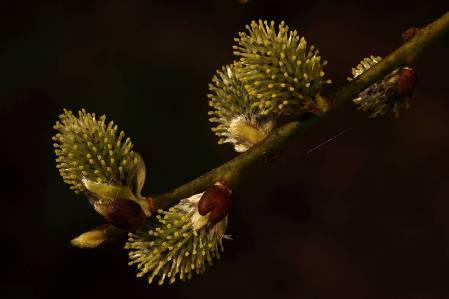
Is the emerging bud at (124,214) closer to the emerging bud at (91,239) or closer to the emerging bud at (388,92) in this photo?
the emerging bud at (91,239)

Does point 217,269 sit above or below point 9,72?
below

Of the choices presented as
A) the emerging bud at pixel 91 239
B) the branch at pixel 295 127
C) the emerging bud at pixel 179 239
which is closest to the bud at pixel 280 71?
the branch at pixel 295 127

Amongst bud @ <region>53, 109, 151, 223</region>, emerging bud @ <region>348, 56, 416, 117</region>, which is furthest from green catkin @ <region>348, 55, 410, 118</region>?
bud @ <region>53, 109, 151, 223</region>

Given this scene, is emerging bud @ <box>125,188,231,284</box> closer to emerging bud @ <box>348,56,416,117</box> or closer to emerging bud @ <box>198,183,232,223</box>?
emerging bud @ <box>198,183,232,223</box>

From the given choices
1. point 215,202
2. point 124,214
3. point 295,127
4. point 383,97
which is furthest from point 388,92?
point 124,214

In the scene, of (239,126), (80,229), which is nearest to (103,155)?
(239,126)

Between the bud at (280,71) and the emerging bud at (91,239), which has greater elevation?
the bud at (280,71)

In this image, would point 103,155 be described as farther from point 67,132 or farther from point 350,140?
point 350,140
